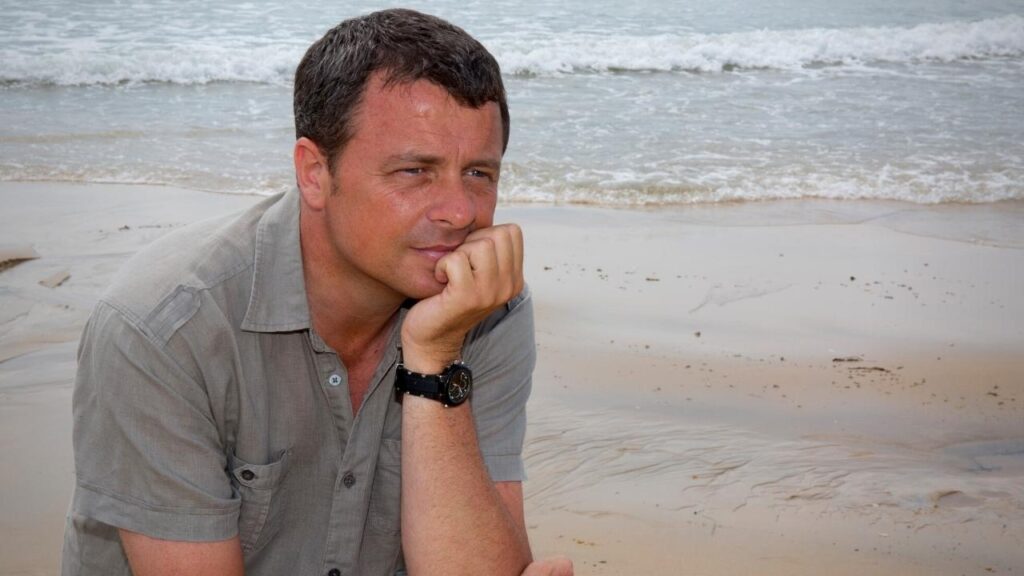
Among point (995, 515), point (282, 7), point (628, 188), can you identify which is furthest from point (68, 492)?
point (282, 7)

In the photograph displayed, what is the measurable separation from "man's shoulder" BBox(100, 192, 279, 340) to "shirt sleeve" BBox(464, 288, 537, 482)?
577 mm

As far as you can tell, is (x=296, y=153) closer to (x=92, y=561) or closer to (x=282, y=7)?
(x=92, y=561)

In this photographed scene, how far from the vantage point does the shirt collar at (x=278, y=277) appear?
2.41 metres

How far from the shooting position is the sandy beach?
4.04 meters

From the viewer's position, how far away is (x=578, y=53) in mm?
15188

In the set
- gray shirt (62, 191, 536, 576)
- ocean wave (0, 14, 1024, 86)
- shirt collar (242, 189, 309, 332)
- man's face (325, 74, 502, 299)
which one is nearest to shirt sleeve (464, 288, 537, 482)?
gray shirt (62, 191, 536, 576)

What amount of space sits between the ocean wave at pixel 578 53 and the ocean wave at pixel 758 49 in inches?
0.5

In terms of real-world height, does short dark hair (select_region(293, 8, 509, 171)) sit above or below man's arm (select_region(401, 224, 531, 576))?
above

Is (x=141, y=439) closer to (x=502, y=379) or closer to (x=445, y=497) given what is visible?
(x=445, y=497)

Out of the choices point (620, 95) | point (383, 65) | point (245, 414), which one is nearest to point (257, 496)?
point (245, 414)

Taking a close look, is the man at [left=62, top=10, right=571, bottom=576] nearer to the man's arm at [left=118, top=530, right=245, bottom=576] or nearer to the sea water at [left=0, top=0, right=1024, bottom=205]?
the man's arm at [left=118, top=530, right=245, bottom=576]

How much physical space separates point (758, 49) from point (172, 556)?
14.6m

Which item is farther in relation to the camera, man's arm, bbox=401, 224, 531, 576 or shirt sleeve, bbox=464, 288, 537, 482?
shirt sleeve, bbox=464, 288, 537, 482

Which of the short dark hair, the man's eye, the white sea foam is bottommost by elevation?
the white sea foam
